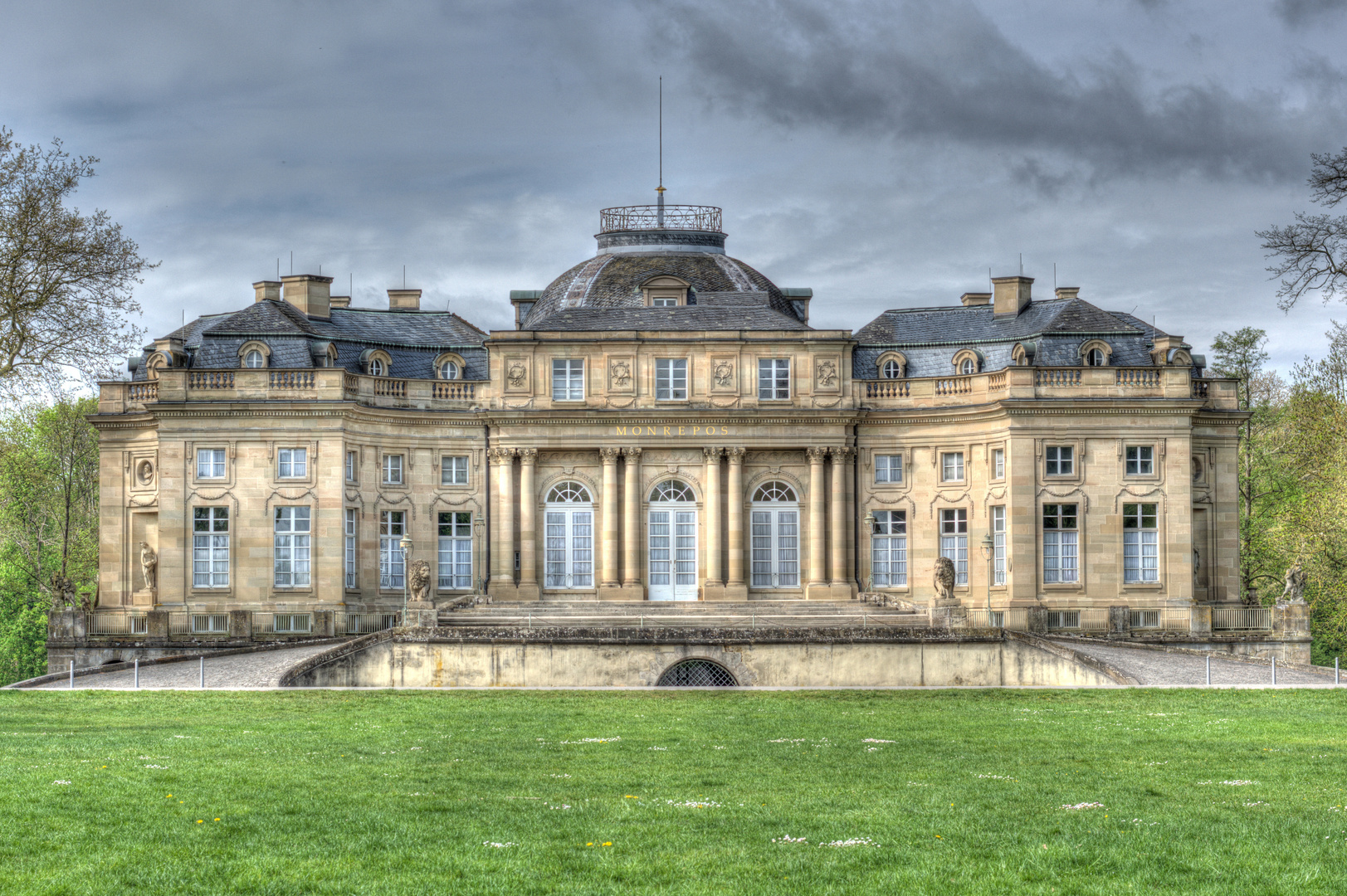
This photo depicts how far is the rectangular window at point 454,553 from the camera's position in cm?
5228

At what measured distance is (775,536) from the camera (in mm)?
51969

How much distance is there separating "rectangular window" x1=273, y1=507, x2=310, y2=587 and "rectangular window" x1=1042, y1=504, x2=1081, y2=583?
2293 cm

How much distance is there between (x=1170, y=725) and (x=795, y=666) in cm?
1397

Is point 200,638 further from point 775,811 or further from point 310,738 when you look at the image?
point 775,811

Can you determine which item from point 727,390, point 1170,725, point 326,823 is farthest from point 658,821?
point 727,390

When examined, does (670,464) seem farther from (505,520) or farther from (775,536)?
Answer: (505,520)

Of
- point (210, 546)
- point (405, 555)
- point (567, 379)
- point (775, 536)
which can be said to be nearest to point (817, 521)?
point (775, 536)

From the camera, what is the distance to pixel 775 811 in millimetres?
16953

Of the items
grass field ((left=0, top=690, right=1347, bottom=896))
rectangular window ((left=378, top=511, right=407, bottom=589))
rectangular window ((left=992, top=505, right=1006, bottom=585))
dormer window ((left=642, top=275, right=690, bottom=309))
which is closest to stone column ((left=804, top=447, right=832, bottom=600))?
rectangular window ((left=992, top=505, right=1006, bottom=585))

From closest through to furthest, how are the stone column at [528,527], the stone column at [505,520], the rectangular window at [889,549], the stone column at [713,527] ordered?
the stone column at [713,527] < the stone column at [528,527] < the stone column at [505,520] < the rectangular window at [889,549]

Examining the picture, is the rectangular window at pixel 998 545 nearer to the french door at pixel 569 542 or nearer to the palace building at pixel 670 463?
the palace building at pixel 670 463

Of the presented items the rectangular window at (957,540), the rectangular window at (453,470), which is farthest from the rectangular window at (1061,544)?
the rectangular window at (453,470)

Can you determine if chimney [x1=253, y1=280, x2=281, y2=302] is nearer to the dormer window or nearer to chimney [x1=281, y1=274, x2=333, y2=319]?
chimney [x1=281, y1=274, x2=333, y2=319]

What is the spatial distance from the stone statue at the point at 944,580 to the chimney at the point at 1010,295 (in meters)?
13.5
